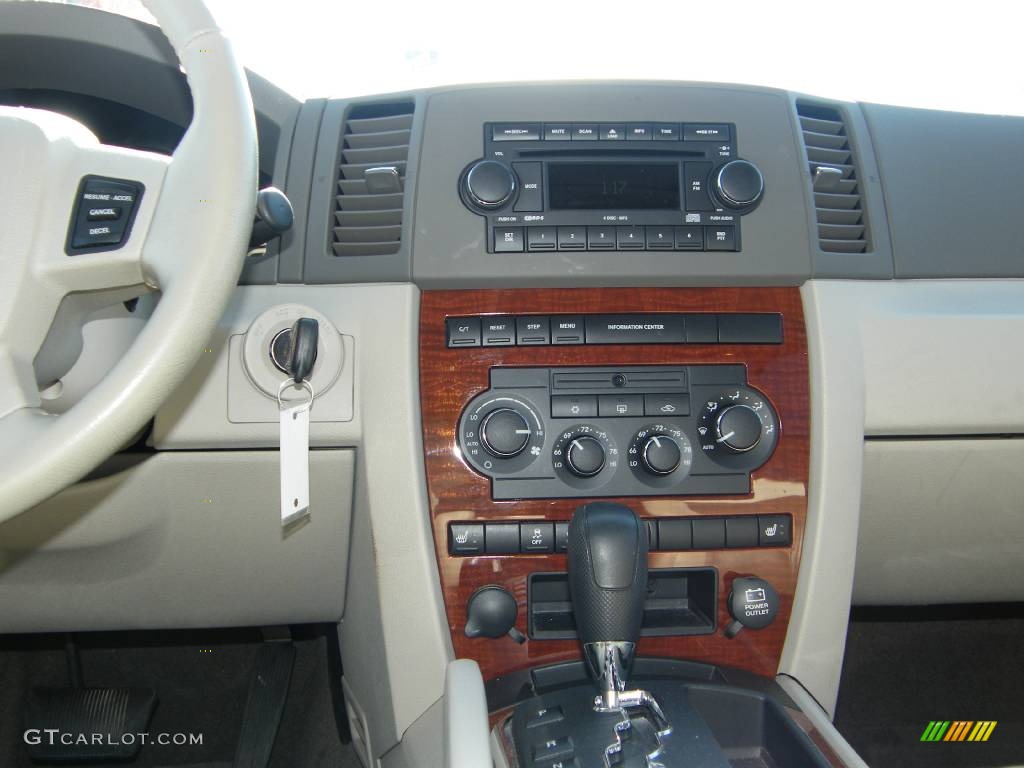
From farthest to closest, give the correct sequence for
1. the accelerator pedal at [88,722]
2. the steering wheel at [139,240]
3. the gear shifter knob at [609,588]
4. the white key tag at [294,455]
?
the accelerator pedal at [88,722] → the white key tag at [294,455] → the gear shifter knob at [609,588] → the steering wheel at [139,240]

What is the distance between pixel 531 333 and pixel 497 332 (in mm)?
43

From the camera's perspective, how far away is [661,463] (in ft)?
3.37

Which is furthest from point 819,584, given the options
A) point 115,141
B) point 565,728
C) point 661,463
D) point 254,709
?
point 115,141

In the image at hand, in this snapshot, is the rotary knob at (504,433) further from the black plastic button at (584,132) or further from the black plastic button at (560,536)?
the black plastic button at (584,132)

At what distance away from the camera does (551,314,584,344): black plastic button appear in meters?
1.07

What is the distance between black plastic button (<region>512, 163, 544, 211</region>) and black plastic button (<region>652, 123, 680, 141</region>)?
6.4 inches

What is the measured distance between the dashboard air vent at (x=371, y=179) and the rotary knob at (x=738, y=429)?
468 millimetres

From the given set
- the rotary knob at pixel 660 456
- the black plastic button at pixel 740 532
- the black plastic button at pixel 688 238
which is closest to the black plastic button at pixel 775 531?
the black plastic button at pixel 740 532

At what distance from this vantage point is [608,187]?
1094 millimetres

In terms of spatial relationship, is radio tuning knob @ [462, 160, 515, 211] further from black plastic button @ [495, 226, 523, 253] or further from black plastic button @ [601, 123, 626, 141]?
black plastic button @ [601, 123, 626, 141]

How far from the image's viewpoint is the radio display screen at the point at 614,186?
1086 millimetres

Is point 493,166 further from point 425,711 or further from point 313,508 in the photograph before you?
point 425,711

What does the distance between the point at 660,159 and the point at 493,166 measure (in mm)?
221

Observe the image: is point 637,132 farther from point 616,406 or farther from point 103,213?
point 103,213
